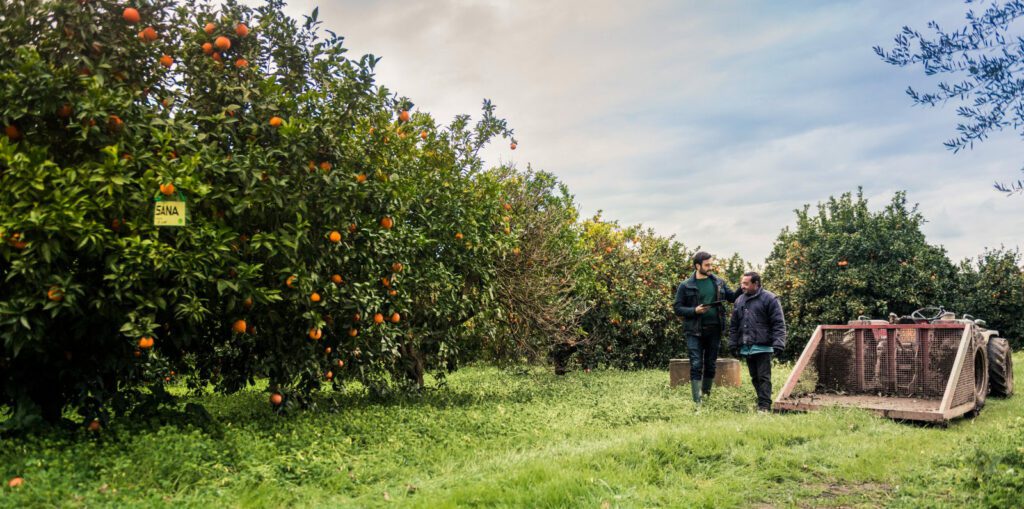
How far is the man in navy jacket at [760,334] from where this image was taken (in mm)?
8891

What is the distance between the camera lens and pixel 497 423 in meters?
7.70

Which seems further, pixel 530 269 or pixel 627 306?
pixel 627 306

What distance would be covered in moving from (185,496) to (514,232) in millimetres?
6434

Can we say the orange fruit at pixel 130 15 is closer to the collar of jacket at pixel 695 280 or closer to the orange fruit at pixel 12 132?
the orange fruit at pixel 12 132

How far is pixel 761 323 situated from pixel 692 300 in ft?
3.29

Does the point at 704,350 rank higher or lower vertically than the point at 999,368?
higher

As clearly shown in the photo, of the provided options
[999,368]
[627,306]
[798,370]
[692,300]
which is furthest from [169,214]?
[627,306]

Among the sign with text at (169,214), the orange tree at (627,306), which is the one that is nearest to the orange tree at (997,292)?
the orange tree at (627,306)

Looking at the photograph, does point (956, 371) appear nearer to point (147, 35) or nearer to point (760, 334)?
point (760, 334)

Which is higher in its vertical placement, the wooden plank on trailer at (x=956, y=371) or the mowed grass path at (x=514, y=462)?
the wooden plank on trailer at (x=956, y=371)

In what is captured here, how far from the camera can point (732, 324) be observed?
9.52 metres

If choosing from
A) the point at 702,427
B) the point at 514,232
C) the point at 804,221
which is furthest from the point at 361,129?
the point at 804,221

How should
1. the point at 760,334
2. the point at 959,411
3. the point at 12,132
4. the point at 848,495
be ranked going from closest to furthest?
the point at 848,495 → the point at 12,132 → the point at 959,411 → the point at 760,334

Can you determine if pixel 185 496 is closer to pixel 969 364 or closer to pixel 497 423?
pixel 497 423
